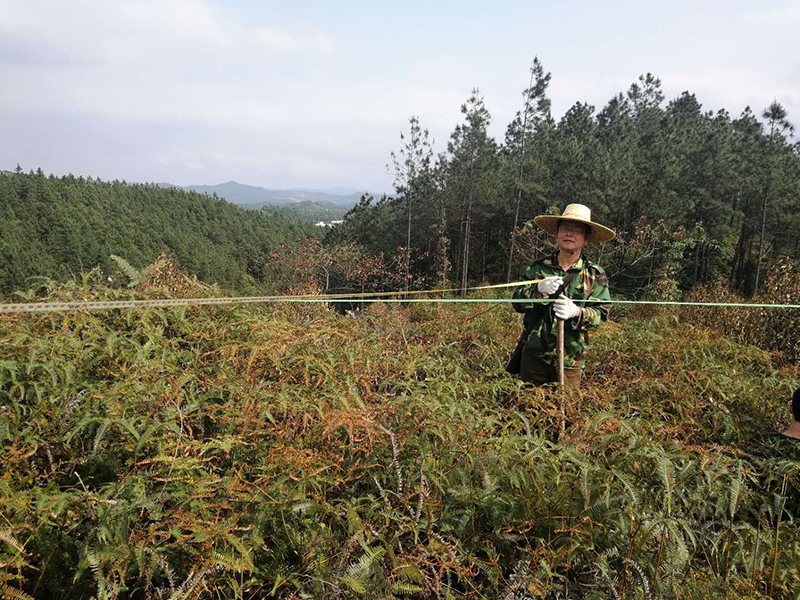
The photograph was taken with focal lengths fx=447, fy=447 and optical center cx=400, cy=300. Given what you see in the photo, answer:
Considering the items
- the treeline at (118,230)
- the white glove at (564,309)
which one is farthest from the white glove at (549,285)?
the treeline at (118,230)

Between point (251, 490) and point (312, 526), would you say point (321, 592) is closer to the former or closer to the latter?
point (312, 526)

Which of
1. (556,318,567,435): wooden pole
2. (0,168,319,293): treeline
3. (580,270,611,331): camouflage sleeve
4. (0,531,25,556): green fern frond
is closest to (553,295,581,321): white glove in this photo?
(556,318,567,435): wooden pole

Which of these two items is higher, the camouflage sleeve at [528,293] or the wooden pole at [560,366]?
the camouflage sleeve at [528,293]

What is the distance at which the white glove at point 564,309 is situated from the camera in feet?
9.15

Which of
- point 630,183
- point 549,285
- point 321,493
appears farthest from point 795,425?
point 630,183

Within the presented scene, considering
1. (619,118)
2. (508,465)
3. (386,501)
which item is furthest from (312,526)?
(619,118)

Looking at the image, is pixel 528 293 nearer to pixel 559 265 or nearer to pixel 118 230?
pixel 559 265

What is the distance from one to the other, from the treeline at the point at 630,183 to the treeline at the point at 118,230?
41.2m

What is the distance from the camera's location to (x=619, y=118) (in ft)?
95.5

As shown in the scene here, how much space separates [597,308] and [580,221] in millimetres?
621

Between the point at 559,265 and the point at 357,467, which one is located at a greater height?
the point at 559,265

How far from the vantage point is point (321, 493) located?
1.55 metres

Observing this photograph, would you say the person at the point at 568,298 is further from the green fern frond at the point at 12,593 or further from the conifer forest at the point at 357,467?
the green fern frond at the point at 12,593

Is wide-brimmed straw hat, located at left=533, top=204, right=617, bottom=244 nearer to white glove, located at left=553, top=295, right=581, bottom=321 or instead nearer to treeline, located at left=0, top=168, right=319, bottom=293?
white glove, located at left=553, top=295, right=581, bottom=321
